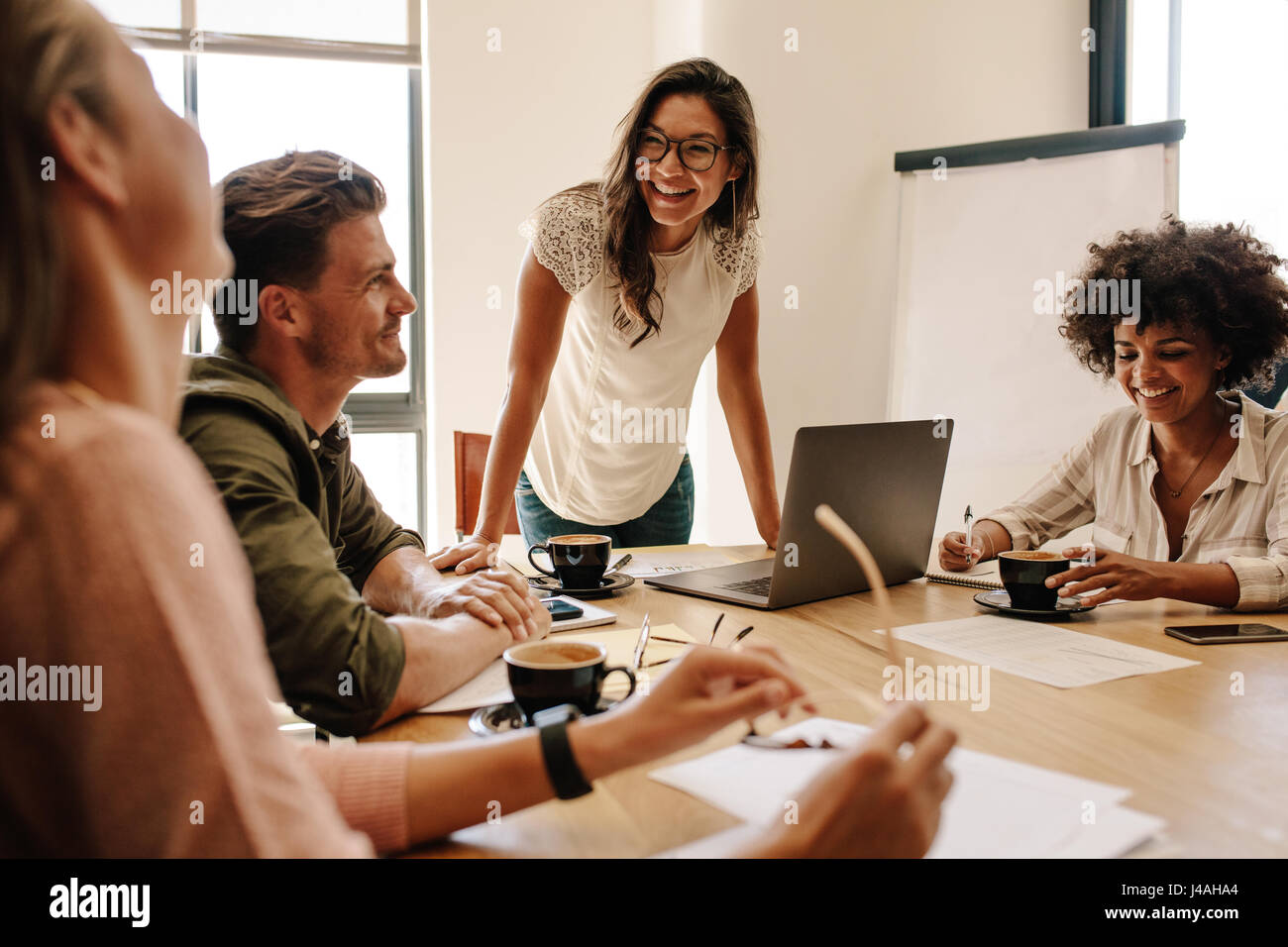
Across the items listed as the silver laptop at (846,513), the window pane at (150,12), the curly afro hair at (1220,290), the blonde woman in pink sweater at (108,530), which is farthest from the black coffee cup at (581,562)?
the window pane at (150,12)

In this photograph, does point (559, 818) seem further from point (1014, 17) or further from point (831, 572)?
point (1014, 17)

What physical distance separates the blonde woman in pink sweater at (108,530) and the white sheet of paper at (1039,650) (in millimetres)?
680

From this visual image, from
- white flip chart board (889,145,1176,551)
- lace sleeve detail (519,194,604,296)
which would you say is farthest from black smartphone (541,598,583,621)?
white flip chart board (889,145,1176,551)

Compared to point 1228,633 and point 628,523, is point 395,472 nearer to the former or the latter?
point 628,523

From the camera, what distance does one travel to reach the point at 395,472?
12.8ft

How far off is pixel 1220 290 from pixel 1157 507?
Answer: 0.44 meters

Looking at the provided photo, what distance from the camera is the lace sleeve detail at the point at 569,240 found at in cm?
197

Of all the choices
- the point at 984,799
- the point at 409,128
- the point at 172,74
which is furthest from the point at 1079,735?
the point at 172,74

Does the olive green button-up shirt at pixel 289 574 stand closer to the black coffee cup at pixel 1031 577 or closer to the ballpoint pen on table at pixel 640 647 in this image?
the ballpoint pen on table at pixel 640 647

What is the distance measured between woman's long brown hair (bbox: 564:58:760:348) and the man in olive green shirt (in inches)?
29.9

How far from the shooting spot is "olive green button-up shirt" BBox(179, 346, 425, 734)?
0.93 metres

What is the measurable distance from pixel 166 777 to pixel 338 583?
0.53m

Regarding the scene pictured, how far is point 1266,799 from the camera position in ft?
2.51
